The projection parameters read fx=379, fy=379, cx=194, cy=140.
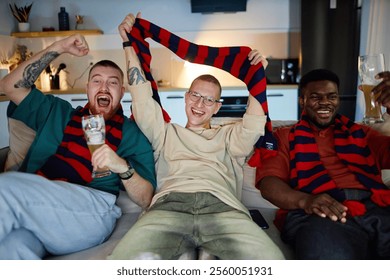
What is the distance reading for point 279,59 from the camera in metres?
3.89

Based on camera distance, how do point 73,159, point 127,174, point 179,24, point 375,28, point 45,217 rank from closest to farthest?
point 45,217
point 127,174
point 73,159
point 375,28
point 179,24

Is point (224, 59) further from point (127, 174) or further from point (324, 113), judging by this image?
point (127, 174)

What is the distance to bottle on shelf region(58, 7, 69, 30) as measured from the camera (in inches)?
156

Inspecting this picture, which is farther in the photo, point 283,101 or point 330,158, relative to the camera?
point 283,101

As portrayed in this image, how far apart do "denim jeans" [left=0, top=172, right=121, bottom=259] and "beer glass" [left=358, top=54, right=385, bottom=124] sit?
100 cm

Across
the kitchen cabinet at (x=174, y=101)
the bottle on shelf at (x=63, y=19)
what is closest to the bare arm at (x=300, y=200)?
the kitchen cabinet at (x=174, y=101)

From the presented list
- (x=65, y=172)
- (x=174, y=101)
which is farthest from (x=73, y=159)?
(x=174, y=101)

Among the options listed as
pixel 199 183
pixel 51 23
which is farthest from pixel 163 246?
pixel 51 23

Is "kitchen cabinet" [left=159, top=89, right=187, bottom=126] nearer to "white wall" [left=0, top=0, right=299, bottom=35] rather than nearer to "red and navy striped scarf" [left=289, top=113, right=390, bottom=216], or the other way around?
"white wall" [left=0, top=0, right=299, bottom=35]

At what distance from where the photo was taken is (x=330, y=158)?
55.4 inches

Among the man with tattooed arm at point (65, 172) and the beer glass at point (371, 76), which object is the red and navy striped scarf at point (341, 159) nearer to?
the beer glass at point (371, 76)

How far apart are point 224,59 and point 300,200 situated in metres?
0.64

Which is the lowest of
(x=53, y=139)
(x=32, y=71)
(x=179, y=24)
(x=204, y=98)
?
(x=53, y=139)

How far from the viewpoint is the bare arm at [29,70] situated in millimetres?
1369
